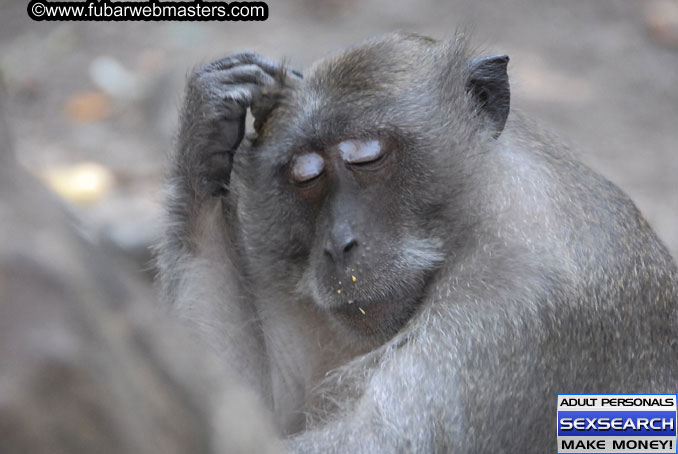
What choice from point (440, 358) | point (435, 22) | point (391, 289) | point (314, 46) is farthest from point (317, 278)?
point (435, 22)

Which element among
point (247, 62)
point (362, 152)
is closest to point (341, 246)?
point (362, 152)

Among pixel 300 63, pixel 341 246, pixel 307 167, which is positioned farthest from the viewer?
pixel 300 63

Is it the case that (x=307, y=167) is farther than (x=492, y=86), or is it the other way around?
(x=492, y=86)

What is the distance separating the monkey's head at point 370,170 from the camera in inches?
151

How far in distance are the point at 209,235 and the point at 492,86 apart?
5.21ft

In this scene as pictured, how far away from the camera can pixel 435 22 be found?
11.6 m

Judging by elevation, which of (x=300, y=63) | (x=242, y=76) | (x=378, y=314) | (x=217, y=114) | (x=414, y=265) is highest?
(x=300, y=63)

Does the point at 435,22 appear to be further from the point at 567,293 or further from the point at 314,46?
the point at 567,293

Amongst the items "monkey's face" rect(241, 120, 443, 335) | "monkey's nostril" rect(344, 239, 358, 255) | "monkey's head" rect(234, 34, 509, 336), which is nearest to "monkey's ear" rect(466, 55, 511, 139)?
"monkey's head" rect(234, 34, 509, 336)

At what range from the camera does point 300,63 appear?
8938mm

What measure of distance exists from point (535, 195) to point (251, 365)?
1.67 metres

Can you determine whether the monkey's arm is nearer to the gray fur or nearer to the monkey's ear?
the gray fur

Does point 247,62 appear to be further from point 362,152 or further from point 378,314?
point 378,314

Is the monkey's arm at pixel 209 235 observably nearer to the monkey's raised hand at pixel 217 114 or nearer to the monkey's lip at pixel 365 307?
the monkey's raised hand at pixel 217 114
